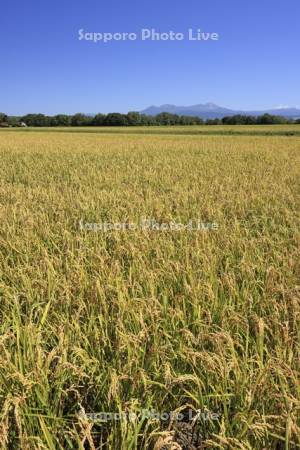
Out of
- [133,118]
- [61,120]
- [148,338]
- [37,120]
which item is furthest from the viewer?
[37,120]

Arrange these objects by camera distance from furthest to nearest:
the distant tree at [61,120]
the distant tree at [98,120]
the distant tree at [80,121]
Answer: the distant tree at [61,120] → the distant tree at [80,121] → the distant tree at [98,120]

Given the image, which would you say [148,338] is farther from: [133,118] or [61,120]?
[61,120]

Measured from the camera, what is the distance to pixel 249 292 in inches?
129

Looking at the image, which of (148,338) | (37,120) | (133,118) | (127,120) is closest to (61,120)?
(37,120)

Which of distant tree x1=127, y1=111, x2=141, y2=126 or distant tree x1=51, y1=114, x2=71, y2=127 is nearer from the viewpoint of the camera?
distant tree x1=127, y1=111, x2=141, y2=126

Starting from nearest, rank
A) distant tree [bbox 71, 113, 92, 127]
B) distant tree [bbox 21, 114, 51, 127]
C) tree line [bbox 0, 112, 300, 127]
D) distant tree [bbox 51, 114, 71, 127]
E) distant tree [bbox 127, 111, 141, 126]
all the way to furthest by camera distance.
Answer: tree line [bbox 0, 112, 300, 127] < distant tree [bbox 127, 111, 141, 126] < distant tree [bbox 71, 113, 92, 127] < distant tree [bbox 51, 114, 71, 127] < distant tree [bbox 21, 114, 51, 127]

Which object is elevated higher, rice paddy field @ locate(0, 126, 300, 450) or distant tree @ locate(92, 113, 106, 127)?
distant tree @ locate(92, 113, 106, 127)

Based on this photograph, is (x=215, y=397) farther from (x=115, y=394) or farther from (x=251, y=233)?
(x=251, y=233)

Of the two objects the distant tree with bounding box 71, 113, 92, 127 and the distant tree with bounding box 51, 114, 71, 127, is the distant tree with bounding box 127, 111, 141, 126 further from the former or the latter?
the distant tree with bounding box 51, 114, 71, 127

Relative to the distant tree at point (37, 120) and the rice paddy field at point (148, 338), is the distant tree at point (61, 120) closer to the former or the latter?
the distant tree at point (37, 120)

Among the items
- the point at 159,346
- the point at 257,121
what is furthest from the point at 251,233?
the point at 257,121

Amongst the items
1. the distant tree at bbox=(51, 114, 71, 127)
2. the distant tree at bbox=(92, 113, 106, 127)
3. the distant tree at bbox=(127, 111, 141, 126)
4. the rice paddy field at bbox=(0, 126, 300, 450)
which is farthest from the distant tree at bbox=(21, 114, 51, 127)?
the rice paddy field at bbox=(0, 126, 300, 450)

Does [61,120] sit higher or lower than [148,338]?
higher

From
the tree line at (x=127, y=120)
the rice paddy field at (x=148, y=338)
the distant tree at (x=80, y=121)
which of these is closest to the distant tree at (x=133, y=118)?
the tree line at (x=127, y=120)
